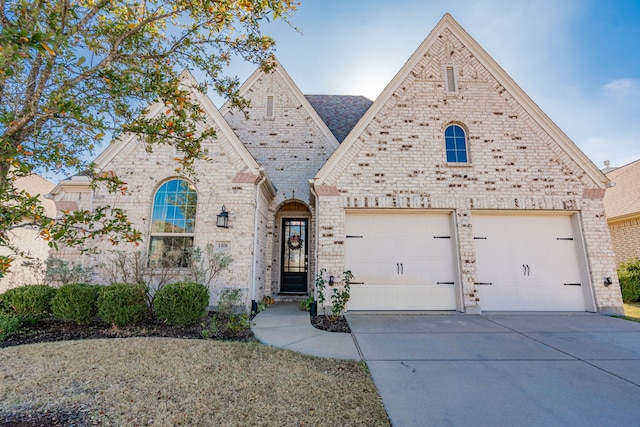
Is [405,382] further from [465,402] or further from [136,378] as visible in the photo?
[136,378]

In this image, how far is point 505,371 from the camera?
352 cm

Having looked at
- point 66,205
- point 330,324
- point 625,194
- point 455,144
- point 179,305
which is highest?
point 455,144

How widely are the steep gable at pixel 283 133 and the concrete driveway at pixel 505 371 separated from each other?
557 centimetres

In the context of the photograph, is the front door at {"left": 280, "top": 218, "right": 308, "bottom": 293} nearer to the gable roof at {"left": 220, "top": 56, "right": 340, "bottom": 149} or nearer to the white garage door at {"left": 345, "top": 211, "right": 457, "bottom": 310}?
the white garage door at {"left": 345, "top": 211, "right": 457, "bottom": 310}

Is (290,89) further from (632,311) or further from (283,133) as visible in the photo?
(632,311)

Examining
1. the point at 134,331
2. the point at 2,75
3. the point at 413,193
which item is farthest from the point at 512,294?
the point at 2,75

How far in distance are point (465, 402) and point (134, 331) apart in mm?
5483

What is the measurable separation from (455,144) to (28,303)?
10334 mm

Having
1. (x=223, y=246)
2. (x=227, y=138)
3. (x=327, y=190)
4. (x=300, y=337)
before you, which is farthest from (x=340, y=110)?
A: (x=300, y=337)

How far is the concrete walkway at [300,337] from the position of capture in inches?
170

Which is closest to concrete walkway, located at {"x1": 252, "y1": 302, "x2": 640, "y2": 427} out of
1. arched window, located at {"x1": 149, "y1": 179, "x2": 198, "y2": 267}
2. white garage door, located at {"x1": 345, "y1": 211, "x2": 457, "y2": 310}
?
white garage door, located at {"x1": 345, "y1": 211, "x2": 457, "y2": 310}

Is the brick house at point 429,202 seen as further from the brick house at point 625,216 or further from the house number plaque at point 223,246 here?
the brick house at point 625,216

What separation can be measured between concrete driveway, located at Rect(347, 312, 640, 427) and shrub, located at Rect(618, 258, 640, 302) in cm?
513

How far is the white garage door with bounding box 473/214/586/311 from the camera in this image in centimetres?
704
